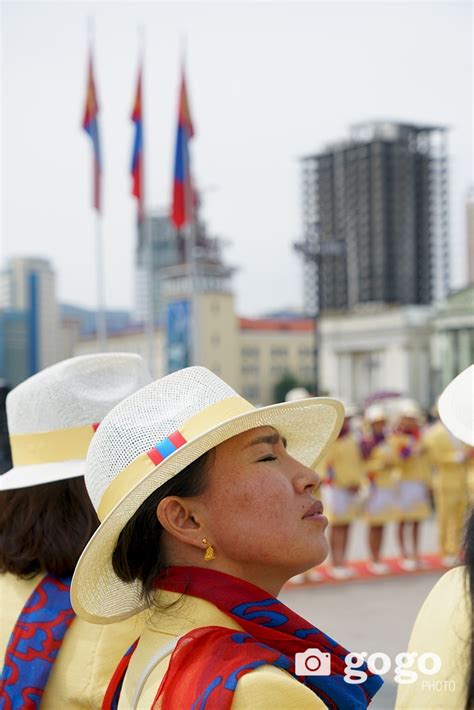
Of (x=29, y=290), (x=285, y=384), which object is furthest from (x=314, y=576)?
(x=285, y=384)

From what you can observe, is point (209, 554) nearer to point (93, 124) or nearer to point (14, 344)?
point (93, 124)

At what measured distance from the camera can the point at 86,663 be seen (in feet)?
6.29

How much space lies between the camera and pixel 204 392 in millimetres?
1563

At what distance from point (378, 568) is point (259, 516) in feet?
24.3

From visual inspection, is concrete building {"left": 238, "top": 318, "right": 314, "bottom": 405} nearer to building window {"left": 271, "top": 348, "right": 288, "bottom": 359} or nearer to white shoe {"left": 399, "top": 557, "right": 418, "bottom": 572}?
building window {"left": 271, "top": 348, "right": 288, "bottom": 359}

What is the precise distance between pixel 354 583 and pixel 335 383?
6622 centimetres

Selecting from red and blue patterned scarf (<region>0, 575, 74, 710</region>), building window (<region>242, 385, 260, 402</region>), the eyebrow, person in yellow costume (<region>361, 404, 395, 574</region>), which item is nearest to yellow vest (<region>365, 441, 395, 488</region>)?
person in yellow costume (<region>361, 404, 395, 574</region>)

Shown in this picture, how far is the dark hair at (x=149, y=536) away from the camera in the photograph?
151cm

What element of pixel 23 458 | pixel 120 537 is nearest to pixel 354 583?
pixel 23 458

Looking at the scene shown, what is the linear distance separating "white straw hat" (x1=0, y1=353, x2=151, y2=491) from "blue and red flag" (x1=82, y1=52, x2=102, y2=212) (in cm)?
1621

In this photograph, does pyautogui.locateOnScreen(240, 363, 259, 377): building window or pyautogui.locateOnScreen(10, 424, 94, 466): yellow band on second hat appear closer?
pyautogui.locateOnScreen(10, 424, 94, 466): yellow band on second hat

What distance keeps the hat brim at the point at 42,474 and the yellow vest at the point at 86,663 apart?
354 millimetres

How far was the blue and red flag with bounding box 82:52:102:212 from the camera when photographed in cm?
1809

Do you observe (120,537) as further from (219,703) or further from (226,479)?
(219,703)
